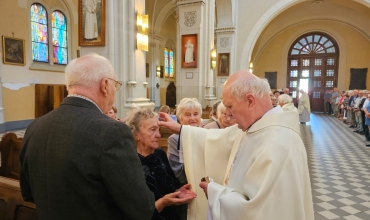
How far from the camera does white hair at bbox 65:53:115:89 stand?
1.29m

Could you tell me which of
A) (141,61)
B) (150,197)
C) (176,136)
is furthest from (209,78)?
(150,197)

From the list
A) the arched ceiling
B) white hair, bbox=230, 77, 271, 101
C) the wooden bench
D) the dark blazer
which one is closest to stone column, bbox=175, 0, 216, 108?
the wooden bench

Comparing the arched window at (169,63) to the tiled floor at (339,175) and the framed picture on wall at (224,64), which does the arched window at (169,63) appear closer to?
the framed picture on wall at (224,64)

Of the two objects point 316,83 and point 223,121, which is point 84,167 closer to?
point 223,121

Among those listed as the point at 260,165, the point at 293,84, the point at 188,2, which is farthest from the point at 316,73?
the point at 260,165

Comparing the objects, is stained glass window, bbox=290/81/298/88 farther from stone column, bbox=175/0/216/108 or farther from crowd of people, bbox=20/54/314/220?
crowd of people, bbox=20/54/314/220

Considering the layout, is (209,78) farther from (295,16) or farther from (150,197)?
(295,16)

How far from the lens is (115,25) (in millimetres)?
5449

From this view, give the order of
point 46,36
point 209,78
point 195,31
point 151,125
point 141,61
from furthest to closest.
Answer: point 46,36
point 209,78
point 195,31
point 141,61
point 151,125

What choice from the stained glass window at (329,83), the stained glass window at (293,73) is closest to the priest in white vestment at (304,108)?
the stained glass window at (293,73)

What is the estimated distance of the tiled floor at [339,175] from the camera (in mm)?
3939

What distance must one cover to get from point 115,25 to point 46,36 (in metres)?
7.85

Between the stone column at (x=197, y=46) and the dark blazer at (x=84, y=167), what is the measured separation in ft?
26.2

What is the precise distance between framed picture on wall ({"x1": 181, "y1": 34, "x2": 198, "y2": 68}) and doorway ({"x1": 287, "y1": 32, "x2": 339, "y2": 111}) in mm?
12397
